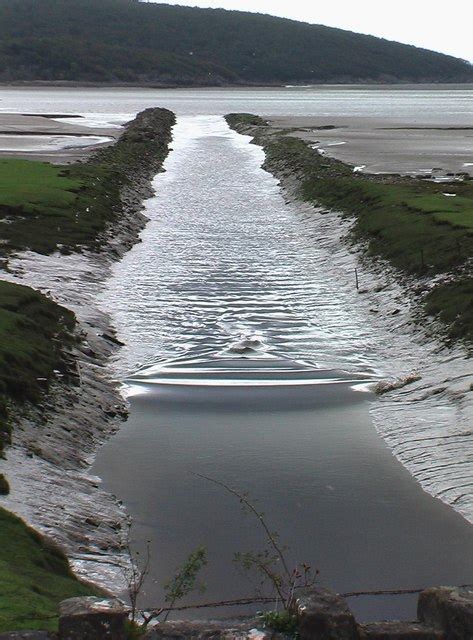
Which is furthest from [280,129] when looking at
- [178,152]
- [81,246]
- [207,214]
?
[81,246]

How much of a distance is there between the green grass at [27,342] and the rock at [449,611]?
22.8ft

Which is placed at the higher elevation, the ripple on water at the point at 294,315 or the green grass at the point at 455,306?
the green grass at the point at 455,306

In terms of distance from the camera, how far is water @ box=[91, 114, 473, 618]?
11.4 m

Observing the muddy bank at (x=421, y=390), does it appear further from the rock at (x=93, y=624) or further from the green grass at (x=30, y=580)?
the rock at (x=93, y=624)

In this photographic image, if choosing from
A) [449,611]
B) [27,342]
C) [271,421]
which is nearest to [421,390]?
[271,421]

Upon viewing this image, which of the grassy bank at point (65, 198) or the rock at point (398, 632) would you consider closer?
the rock at point (398, 632)

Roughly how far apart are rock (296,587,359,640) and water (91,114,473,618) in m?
2.75

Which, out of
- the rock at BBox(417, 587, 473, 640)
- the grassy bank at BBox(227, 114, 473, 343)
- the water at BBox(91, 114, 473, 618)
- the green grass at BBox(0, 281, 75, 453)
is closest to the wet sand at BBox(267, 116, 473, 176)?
the grassy bank at BBox(227, 114, 473, 343)

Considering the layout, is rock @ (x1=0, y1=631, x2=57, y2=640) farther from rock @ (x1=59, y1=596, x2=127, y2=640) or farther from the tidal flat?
the tidal flat

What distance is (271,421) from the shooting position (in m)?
15.8

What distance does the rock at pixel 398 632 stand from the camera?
23.3 ft

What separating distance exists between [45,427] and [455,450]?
5483 mm

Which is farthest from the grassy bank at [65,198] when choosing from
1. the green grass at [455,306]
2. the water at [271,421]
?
the green grass at [455,306]

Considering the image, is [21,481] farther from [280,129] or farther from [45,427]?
[280,129]
